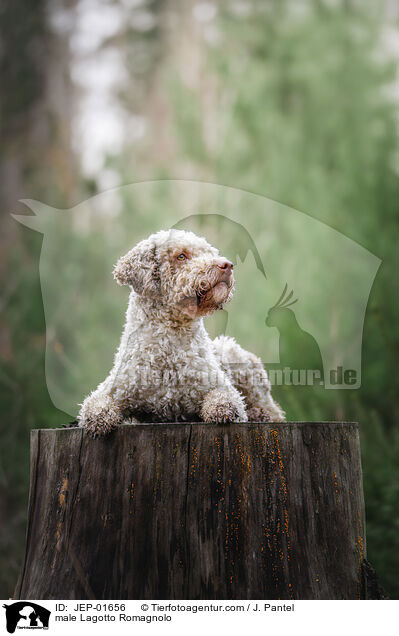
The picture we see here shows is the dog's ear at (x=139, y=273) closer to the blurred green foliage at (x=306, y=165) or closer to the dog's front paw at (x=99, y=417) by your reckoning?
the dog's front paw at (x=99, y=417)

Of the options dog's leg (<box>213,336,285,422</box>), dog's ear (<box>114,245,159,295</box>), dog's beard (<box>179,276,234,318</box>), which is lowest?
dog's leg (<box>213,336,285,422</box>)

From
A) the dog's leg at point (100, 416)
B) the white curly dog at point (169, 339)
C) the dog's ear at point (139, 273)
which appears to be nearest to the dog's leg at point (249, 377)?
the white curly dog at point (169, 339)

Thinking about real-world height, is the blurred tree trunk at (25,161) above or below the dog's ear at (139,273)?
above

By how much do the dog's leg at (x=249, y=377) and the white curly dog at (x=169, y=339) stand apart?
0.82ft

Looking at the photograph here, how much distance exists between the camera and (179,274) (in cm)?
224

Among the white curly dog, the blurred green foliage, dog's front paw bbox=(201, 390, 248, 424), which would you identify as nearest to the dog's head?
the white curly dog

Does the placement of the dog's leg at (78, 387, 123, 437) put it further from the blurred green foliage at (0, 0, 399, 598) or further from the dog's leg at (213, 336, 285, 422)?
the blurred green foliage at (0, 0, 399, 598)

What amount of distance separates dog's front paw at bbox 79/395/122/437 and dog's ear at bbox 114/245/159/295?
0.44 meters

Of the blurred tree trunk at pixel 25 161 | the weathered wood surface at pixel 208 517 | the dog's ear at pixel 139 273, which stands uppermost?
the blurred tree trunk at pixel 25 161

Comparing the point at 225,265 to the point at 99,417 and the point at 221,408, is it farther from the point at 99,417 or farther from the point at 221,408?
the point at 99,417

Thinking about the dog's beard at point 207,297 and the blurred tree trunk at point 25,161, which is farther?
the blurred tree trunk at point 25,161

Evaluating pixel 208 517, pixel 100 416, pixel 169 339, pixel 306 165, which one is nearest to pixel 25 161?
pixel 306 165

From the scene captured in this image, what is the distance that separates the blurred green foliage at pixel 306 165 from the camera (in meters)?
3.88

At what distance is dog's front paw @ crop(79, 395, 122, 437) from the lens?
2.08m
